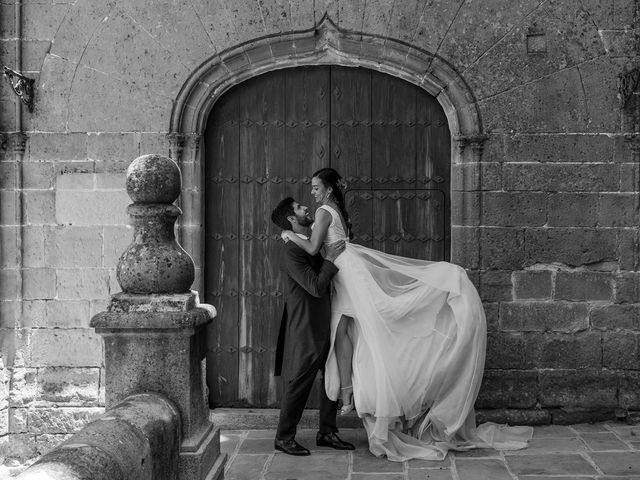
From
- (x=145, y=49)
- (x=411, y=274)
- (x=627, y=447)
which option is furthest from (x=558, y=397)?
(x=145, y=49)

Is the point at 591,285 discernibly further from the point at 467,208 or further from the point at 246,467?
the point at 246,467

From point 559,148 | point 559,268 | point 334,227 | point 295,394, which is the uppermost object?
point 559,148

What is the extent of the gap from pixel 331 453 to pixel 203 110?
9.43ft

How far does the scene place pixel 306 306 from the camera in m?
5.41

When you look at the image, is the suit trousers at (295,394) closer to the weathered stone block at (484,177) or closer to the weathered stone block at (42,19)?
the weathered stone block at (484,177)

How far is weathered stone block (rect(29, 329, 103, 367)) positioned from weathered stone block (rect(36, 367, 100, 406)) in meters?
0.06

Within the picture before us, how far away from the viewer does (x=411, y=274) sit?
5555 mm

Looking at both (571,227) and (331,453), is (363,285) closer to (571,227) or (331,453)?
(331,453)

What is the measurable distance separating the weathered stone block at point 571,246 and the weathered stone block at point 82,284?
3386 millimetres

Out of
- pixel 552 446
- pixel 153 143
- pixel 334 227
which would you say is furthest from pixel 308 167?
pixel 552 446

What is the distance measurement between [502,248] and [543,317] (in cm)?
63

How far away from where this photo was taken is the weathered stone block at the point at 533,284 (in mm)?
6301

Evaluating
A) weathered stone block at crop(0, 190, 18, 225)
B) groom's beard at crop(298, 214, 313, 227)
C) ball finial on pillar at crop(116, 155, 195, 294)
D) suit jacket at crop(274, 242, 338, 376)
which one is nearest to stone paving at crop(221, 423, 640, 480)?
suit jacket at crop(274, 242, 338, 376)

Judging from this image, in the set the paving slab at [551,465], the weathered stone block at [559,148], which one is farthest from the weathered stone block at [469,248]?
the paving slab at [551,465]
